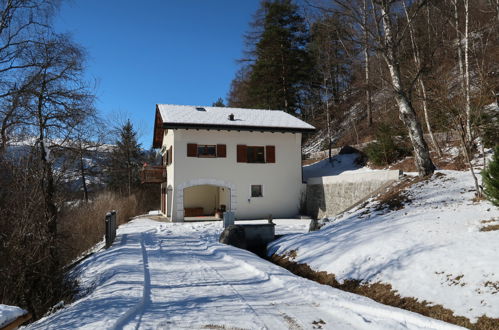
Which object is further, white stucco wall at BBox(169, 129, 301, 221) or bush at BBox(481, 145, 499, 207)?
white stucco wall at BBox(169, 129, 301, 221)

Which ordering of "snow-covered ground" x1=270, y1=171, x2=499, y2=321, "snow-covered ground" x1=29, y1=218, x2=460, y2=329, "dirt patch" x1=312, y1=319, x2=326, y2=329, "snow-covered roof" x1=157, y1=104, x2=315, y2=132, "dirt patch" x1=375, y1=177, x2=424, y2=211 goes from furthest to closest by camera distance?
"snow-covered roof" x1=157, y1=104, x2=315, y2=132, "dirt patch" x1=375, y1=177, x2=424, y2=211, "snow-covered ground" x1=270, y1=171, x2=499, y2=321, "snow-covered ground" x1=29, y1=218, x2=460, y2=329, "dirt patch" x1=312, y1=319, x2=326, y2=329

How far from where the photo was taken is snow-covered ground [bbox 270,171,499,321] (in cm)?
470

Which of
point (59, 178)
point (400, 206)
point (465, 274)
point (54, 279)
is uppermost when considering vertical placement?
point (59, 178)

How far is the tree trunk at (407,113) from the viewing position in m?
11.7

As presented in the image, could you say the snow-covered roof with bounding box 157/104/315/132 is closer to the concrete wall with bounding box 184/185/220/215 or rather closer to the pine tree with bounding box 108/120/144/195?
the concrete wall with bounding box 184/185/220/215

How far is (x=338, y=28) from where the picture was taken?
40.3 ft

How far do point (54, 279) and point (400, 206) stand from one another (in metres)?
8.36

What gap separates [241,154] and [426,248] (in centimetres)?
1498

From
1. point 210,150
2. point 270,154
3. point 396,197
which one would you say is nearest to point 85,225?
point 210,150

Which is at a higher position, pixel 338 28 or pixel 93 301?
pixel 338 28

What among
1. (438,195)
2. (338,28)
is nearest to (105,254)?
(438,195)

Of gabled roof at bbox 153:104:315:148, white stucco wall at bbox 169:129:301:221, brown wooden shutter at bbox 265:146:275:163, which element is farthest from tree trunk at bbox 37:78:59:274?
brown wooden shutter at bbox 265:146:275:163

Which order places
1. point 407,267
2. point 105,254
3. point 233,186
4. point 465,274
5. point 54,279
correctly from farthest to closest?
point 233,186, point 105,254, point 54,279, point 407,267, point 465,274

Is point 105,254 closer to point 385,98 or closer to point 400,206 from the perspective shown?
point 400,206
